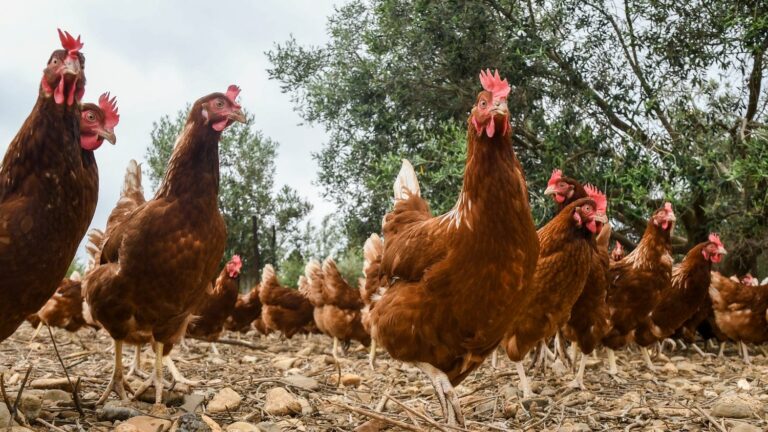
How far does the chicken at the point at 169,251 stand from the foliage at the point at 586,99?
4976 millimetres

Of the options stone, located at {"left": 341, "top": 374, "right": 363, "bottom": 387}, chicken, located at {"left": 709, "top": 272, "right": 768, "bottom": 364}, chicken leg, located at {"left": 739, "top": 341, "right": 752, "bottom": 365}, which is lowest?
stone, located at {"left": 341, "top": 374, "right": 363, "bottom": 387}

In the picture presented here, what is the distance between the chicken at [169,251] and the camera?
3.87 metres

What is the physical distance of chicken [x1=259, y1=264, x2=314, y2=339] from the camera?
11758 millimetres

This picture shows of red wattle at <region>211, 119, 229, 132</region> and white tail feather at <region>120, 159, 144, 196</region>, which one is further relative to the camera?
white tail feather at <region>120, 159, 144, 196</region>

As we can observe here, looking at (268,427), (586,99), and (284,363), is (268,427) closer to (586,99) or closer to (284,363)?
(284,363)

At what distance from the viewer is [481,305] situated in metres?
3.29

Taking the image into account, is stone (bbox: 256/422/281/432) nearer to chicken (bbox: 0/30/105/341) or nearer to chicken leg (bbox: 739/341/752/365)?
chicken (bbox: 0/30/105/341)

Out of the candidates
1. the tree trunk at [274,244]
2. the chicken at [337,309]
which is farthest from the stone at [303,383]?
the tree trunk at [274,244]

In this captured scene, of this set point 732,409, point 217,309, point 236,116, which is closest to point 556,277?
point 732,409

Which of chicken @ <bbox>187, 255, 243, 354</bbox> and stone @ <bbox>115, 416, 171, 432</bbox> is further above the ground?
chicken @ <bbox>187, 255, 243, 354</bbox>

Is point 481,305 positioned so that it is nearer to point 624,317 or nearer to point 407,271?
point 407,271

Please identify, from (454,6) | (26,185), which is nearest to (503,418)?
(26,185)

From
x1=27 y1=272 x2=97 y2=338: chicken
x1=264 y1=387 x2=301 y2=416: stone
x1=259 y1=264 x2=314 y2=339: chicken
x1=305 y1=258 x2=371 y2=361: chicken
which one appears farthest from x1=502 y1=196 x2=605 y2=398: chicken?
x1=259 y1=264 x2=314 y2=339: chicken

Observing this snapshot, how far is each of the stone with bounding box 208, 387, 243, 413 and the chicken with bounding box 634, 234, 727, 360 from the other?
5.87 meters
